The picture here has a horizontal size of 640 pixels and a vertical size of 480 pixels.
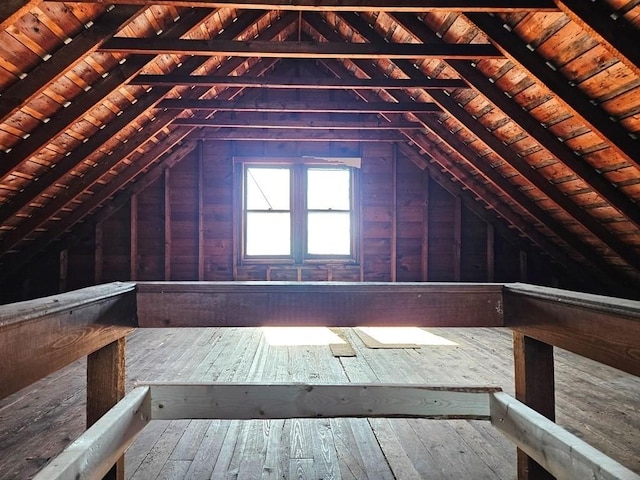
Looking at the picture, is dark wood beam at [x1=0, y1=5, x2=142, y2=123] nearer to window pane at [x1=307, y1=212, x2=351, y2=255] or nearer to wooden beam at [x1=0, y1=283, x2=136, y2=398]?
wooden beam at [x1=0, y1=283, x2=136, y2=398]

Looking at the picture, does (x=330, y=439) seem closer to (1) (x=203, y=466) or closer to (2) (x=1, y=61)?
(1) (x=203, y=466)

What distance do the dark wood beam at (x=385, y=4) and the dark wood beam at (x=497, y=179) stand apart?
2193mm

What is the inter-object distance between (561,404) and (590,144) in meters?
2.11

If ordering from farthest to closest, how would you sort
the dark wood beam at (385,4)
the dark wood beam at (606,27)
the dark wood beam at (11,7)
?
the dark wood beam at (385,4) < the dark wood beam at (606,27) < the dark wood beam at (11,7)

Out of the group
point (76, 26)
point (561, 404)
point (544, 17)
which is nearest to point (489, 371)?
point (561, 404)

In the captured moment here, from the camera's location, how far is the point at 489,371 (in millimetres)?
3381

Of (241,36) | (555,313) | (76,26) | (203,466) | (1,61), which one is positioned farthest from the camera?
(241,36)

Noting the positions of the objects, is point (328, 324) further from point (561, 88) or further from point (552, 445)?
point (561, 88)

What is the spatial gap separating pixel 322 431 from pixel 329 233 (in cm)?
433

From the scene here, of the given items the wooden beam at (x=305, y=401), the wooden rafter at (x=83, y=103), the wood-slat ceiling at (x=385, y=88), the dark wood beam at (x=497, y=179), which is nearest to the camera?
the wooden beam at (x=305, y=401)

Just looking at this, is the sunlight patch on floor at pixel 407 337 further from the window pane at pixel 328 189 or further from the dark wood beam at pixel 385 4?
the dark wood beam at pixel 385 4

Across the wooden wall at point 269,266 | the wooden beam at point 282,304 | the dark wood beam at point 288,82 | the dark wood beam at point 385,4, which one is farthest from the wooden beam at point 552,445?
the wooden wall at point 269,266

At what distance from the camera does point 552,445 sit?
93cm

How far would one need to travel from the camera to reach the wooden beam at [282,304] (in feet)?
4.48
